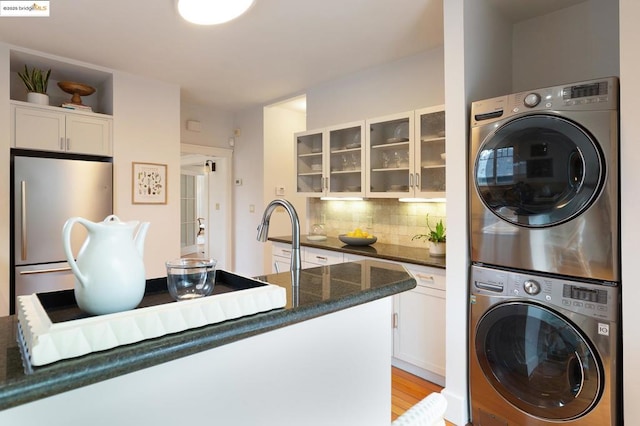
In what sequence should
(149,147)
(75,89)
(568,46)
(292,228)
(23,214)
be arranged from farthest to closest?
(149,147)
(75,89)
(23,214)
(568,46)
(292,228)

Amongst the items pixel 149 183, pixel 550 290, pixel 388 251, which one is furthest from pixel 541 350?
pixel 149 183

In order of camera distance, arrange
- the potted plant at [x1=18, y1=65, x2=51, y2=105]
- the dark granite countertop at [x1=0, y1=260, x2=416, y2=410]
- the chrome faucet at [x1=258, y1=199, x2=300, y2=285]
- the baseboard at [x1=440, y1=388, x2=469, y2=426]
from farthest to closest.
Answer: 1. the potted plant at [x1=18, y1=65, x2=51, y2=105]
2. the baseboard at [x1=440, y1=388, x2=469, y2=426]
3. the chrome faucet at [x1=258, y1=199, x2=300, y2=285]
4. the dark granite countertop at [x1=0, y1=260, x2=416, y2=410]

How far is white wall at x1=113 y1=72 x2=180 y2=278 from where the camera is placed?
371 centimetres

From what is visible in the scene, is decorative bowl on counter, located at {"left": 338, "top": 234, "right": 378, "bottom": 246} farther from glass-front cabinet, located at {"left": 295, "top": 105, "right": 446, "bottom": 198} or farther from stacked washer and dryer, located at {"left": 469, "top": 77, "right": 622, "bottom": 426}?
stacked washer and dryer, located at {"left": 469, "top": 77, "right": 622, "bottom": 426}

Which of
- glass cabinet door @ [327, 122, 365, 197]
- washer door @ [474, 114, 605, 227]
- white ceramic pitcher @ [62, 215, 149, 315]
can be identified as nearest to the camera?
white ceramic pitcher @ [62, 215, 149, 315]

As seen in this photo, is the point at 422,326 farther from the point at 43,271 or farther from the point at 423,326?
the point at 43,271

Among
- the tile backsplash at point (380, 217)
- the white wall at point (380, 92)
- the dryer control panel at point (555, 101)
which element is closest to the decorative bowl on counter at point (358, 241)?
the tile backsplash at point (380, 217)

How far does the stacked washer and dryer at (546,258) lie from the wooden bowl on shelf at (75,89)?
3.68 metres

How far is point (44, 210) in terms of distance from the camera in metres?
3.19

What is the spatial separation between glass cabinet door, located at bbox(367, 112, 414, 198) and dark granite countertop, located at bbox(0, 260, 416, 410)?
2.09 metres

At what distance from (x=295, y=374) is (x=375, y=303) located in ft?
1.21

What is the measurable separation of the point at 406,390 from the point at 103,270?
93.9 inches

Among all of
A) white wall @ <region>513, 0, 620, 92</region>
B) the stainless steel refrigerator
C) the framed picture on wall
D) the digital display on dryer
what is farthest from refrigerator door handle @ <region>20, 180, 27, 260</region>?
white wall @ <region>513, 0, 620, 92</region>

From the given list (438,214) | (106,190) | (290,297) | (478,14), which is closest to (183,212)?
(106,190)
